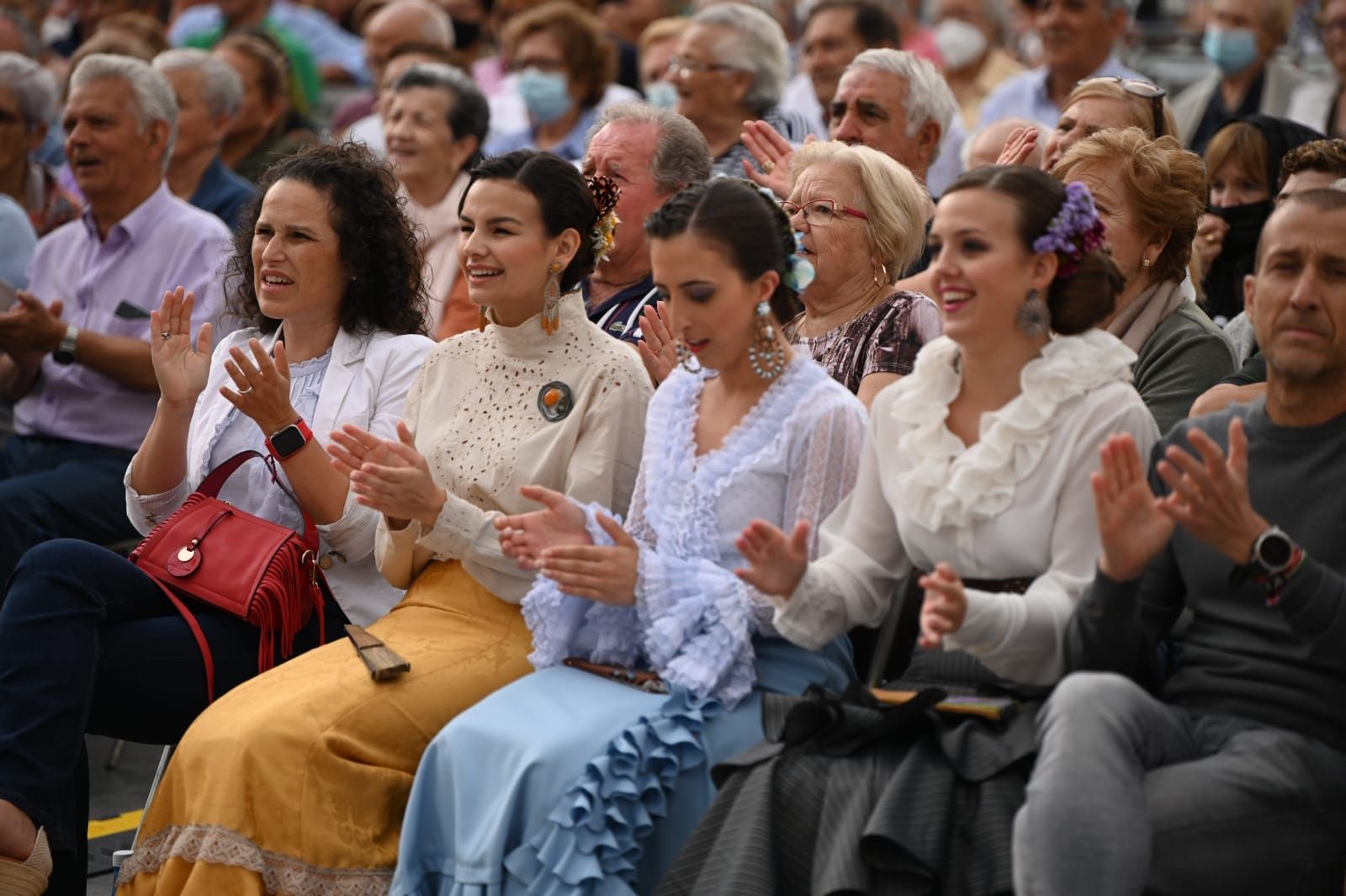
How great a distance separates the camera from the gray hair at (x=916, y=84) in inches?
209

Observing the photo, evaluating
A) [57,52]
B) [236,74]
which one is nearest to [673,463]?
[236,74]

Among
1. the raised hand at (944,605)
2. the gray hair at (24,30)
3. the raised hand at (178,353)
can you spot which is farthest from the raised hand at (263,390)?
the gray hair at (24,30)

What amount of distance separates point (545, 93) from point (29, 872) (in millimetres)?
4741

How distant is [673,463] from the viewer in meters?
3.46

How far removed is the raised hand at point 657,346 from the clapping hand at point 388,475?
2.24 feet

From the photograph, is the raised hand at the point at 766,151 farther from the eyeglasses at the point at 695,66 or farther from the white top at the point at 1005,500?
the white top at the point at 1005,500

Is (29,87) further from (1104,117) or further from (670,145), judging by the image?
(1104,117)

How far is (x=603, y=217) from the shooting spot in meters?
3.99

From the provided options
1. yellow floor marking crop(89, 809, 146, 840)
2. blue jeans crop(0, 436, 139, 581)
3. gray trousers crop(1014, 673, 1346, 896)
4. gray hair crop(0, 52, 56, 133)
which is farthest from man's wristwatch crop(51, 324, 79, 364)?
gray trousers crop(1014, 673, 1346, 896)

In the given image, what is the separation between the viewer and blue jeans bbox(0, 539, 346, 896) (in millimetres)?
3588

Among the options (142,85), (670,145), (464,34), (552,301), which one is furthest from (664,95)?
(552,301)

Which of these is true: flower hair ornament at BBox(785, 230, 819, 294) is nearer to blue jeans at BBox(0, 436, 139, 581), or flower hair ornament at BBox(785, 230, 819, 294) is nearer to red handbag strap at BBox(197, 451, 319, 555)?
red handbag strap at BBox(197, 451, 319, 555)

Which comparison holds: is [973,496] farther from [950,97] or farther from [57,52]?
[57,52]

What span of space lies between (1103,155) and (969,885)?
1887mm
